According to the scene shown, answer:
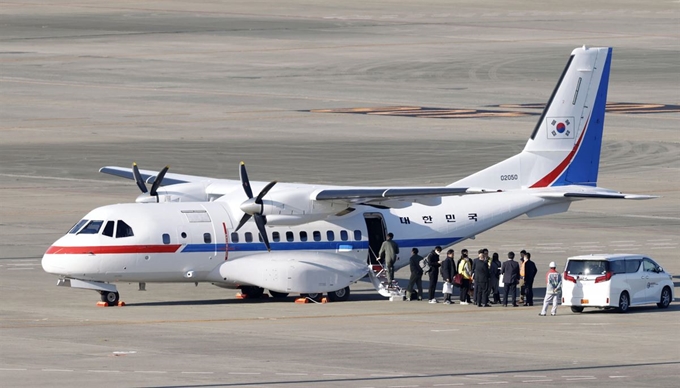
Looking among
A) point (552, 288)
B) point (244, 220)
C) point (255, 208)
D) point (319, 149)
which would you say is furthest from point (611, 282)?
point (319, 149)

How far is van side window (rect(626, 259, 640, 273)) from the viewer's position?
123 ft

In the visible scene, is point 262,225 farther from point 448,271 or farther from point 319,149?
point 319,149

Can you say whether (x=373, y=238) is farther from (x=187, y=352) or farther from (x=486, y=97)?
(x=486, y=97)

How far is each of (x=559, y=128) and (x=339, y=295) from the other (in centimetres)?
939

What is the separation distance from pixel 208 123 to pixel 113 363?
178 feet

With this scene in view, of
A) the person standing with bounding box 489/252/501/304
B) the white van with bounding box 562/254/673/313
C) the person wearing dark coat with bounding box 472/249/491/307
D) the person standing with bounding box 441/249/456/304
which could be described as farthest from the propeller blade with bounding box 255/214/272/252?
the white van with bounding box 562/254/673/313

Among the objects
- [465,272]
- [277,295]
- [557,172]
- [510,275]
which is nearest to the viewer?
[510,275]

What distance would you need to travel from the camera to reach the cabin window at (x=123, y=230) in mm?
38203

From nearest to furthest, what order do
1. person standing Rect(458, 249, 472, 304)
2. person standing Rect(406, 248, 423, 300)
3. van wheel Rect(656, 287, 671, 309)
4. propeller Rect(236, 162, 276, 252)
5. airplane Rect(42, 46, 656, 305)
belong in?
airplane Rect(42, 46, 656, 305) → van wheel Rect(656, 287, 671, 309) → propeller Rect(236, 162, 276, 252) → person standing Rect(458, 249, 472, 304) → person standing Rect(406, 248, 423, 300)

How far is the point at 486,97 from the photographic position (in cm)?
9325

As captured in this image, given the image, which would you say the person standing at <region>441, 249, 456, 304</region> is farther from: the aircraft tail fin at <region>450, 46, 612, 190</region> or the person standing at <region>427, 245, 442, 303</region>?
the aircraft tail fin at <region>450, 46, 612, 190</region>

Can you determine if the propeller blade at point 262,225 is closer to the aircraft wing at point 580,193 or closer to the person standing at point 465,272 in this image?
the person standing at point 465,272

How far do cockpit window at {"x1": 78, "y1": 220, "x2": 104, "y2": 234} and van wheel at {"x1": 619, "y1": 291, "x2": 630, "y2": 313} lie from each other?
13700 millimetres

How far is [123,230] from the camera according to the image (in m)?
38.3
